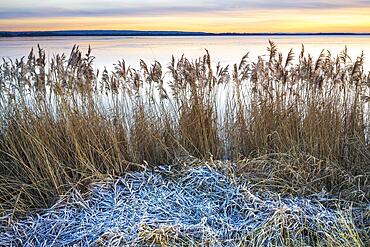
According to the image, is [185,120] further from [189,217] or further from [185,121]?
[189,217]

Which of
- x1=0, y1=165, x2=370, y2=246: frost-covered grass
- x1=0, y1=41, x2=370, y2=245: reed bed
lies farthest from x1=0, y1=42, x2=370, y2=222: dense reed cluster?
x1=0, y1=165, x2=370, y2=246: frost-covered grass

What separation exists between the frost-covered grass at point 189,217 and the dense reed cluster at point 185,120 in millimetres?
363

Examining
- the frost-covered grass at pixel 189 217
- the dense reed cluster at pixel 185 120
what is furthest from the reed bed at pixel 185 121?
the frost-covered grass at pixel 189 217

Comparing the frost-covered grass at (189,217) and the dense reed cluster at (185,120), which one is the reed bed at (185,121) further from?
the frost-covered grass at (189,217)

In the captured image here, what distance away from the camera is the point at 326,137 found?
5.13 meters

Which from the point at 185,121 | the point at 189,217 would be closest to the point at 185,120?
the point at 185,121

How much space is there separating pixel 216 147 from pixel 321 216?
1.76 metres

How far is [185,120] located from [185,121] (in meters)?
0.01

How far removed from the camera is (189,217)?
12.6 ft

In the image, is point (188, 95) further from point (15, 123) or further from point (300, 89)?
point (15, 123)

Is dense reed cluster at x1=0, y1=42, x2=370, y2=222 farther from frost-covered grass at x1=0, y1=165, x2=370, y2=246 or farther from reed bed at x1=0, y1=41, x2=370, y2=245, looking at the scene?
frost-covered grass at x1=0, y1=165, x2=370, y2=246

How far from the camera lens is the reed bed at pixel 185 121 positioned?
4.62 m

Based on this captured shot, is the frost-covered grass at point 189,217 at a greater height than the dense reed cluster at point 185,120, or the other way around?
the dense reed cluster at point 185,120

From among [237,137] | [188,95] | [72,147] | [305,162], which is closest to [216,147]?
[237,137]
